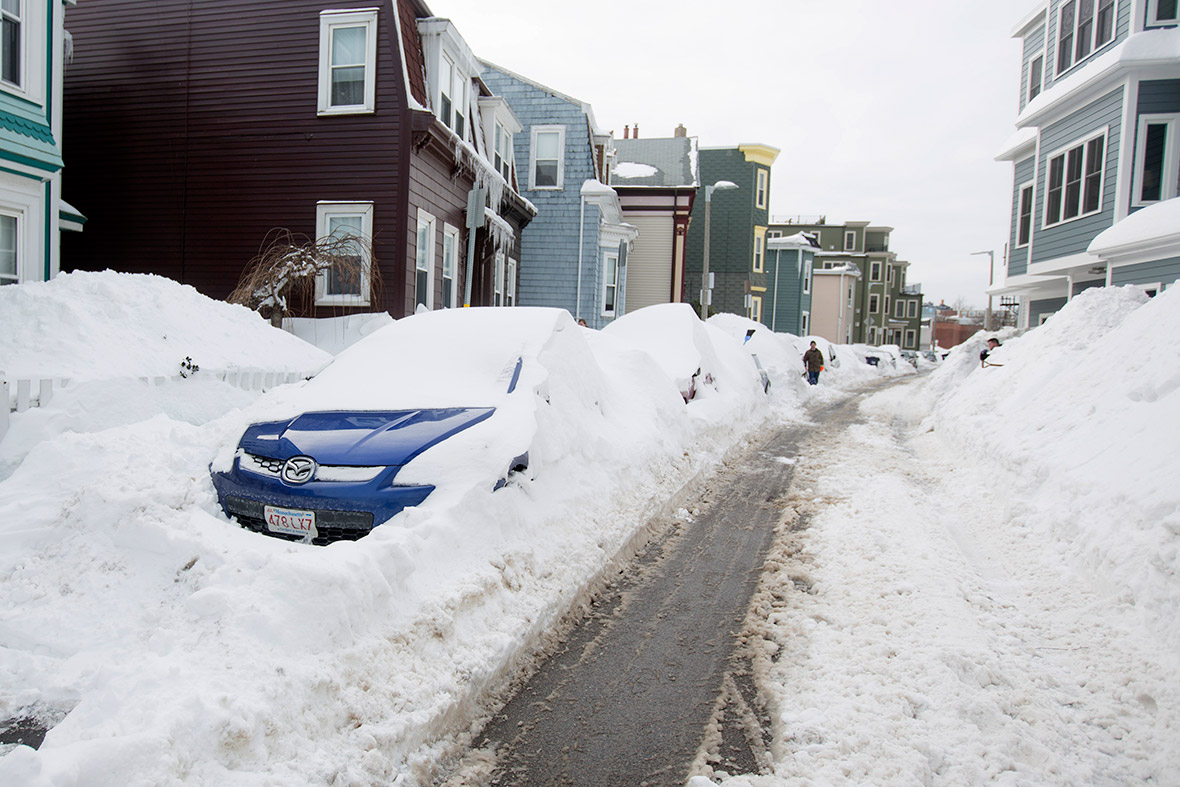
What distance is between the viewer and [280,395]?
5648 millimetres

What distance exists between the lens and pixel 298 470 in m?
4.20

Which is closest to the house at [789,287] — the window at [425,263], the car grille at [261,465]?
the window at [425,263]

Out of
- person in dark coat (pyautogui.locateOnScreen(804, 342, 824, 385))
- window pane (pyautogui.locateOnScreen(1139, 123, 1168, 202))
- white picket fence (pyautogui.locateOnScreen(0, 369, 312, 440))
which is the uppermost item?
window pane (pyautogui.locateOnScreen(1139, 123, 1168, 202))

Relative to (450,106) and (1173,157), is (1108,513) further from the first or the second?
(450,106)

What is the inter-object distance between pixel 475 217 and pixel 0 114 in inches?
268

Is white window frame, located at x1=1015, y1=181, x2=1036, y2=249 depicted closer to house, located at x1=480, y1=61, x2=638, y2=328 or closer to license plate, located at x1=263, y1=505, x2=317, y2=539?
house, located at x1=480, y1=61, x2=638, y2=328

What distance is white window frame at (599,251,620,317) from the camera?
2341 centimetres

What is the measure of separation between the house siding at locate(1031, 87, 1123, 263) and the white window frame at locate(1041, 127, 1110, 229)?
5 centimetres

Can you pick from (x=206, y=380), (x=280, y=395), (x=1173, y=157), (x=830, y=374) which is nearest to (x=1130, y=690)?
(x=280, y=395)

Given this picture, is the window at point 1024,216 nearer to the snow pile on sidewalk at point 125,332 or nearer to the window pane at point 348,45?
the window pane at point 348,45

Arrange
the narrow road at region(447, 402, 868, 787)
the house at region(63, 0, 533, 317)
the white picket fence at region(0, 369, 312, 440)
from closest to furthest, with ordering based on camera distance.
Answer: the narrow road at region(447, 402, 868, 787), the white picket fence at region(0, 369, 312, 440), the house at region(63, 0, 533, 317)

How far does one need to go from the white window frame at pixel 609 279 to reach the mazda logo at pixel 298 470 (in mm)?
19348

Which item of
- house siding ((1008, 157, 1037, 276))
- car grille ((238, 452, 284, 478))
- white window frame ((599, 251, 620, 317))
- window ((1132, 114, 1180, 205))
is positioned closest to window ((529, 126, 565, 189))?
white window frame ((599, 251, 620, 317))

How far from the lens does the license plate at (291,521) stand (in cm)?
410
